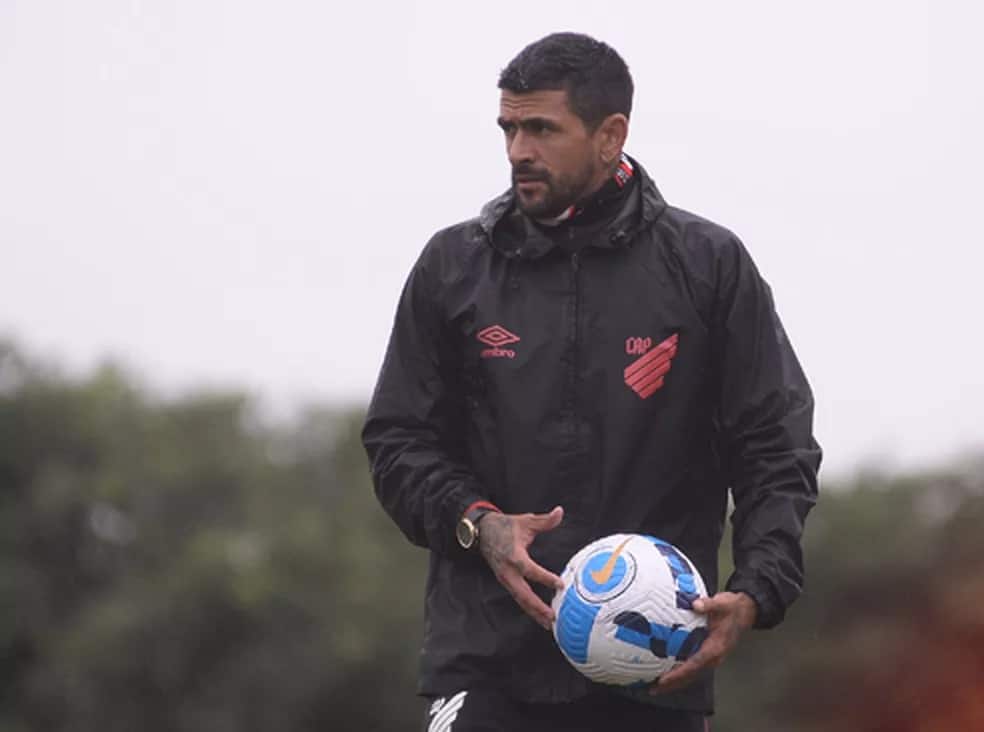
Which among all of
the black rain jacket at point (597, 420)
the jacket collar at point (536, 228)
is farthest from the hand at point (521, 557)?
the jacket collar at point (536, 228)

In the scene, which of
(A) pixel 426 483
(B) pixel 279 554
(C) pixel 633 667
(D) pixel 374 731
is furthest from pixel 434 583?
(B) pixel 279 554

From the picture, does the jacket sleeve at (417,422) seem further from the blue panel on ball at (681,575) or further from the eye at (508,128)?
the blue panel on ball at (681,575)

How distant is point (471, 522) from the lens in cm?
677

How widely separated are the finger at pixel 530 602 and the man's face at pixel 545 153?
3.79ft

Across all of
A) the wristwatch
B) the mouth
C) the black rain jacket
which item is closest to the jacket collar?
the black rain jacket

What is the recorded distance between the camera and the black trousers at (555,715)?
680 centimetres

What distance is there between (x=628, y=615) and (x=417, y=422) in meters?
1.06

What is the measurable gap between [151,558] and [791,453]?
48.5 m

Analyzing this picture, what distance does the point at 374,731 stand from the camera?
49438 millimetres

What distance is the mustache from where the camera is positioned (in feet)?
22.7

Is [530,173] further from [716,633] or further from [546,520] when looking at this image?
[716,633]

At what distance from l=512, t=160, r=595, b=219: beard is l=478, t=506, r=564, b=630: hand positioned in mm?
935

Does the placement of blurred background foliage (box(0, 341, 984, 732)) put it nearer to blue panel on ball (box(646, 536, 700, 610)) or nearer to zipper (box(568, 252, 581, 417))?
zipper (box(568, 252, 581, 417))

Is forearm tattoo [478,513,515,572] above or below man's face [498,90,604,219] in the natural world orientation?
below
